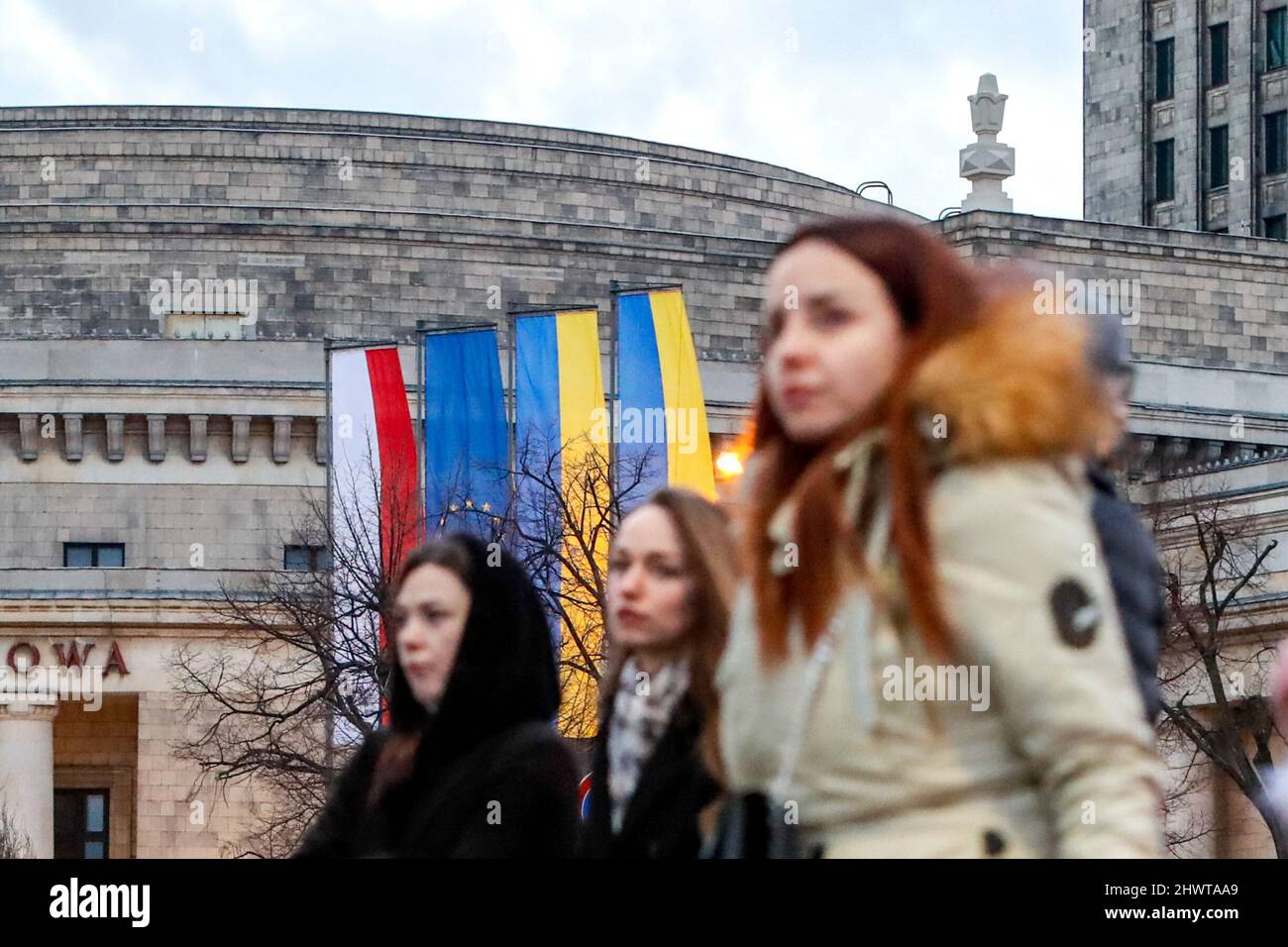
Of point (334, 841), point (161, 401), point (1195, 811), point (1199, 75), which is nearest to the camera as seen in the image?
point (334, 841)

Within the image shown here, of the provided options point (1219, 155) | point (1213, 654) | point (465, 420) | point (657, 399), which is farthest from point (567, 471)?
point (1219, 155)

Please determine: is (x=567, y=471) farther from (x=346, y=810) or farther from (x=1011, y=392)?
(x=1011, y=392)

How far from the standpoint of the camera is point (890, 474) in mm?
4316

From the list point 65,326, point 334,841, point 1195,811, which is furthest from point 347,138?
point 334,841

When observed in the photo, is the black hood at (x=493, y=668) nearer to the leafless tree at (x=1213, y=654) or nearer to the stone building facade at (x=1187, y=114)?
the leafless tree at (x=1213, y=654)

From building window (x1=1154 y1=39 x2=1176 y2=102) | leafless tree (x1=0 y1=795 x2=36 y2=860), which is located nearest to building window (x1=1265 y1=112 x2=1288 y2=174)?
building window (x1=1154 y1=39 x2=1176 y2=102)

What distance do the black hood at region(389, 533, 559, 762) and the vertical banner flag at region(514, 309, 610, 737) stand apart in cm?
1835

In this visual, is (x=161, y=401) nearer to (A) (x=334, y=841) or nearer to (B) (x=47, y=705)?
(B) (x=47, y=705)

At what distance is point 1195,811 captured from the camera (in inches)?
1254

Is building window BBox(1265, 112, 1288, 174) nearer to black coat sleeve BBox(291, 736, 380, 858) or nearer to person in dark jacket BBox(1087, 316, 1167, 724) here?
black coat sleeve BBox(291, 736, 380, 858)

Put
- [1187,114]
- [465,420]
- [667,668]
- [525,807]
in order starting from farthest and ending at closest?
[1187,114], [465,420], [525,807], [667,668]

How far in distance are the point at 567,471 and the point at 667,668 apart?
25953mm

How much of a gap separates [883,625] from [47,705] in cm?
3635

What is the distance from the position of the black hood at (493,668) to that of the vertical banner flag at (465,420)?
25.4 m
